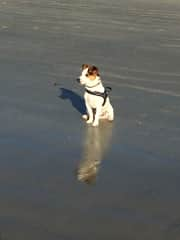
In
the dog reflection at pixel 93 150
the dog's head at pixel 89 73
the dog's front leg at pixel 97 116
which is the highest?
the dog's head at pixel 89 73

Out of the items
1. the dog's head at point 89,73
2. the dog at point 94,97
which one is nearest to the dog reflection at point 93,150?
the dog at point 94,97

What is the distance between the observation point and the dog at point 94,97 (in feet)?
24.8

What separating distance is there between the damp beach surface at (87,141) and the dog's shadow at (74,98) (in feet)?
0.05

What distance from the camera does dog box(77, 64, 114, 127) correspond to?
24.8 feet

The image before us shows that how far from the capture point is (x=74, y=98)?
8.98 m

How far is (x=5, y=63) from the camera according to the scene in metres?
11.1

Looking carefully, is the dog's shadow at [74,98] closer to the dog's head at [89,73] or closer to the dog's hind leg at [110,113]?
the dog's hind leg at [110,113]

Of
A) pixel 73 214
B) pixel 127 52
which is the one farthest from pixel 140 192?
pixel 127 52

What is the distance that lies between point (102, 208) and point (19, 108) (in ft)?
10.8

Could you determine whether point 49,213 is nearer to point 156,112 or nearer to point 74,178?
point 74,178

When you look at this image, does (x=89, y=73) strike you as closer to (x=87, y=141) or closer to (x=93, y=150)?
(x=87, y=141)

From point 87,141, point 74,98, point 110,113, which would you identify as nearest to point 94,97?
point 110,113

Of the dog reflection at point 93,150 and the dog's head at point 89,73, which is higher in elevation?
the dog's head at point 89,73

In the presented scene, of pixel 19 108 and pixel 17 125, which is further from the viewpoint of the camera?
pixel 19 108
